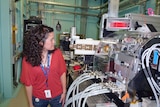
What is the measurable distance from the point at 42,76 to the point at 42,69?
2.9 inches

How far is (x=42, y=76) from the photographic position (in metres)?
1.49

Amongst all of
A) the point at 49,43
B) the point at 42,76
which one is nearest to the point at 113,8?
the point at 49,43

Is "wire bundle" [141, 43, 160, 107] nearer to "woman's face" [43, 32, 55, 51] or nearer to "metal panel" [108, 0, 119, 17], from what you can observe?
"woman's face" [43, 32, 55, 51]

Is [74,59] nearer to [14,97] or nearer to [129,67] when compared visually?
[14,97]

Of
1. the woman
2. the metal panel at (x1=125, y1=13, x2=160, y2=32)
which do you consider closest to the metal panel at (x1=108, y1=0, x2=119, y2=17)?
the metal panel at (x1=125, y1=13, x2=160, y2=32)

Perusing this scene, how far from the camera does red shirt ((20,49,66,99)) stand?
1.46 meters

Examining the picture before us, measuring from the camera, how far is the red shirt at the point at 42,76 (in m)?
1.46

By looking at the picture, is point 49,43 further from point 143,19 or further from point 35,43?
point 143,19

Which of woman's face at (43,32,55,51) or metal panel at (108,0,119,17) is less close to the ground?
metal panel at (108,0,119,17)

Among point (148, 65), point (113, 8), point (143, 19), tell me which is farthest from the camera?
point (113, 8)

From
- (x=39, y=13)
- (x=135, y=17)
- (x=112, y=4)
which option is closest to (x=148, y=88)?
(x=135, y=17)

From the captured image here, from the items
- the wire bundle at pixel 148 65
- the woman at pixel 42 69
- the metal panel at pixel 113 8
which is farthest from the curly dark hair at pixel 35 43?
the metal panel at pixel 113 8

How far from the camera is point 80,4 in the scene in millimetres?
5512

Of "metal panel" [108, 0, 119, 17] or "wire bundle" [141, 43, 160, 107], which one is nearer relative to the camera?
"wire bundle" [141, 43, 160, 107]
